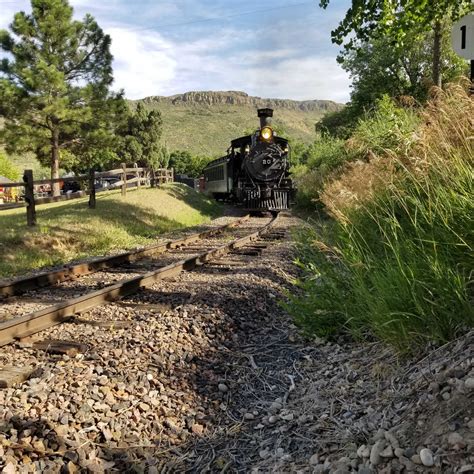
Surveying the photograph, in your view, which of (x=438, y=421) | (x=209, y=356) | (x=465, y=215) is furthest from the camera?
(x=209, y=356)

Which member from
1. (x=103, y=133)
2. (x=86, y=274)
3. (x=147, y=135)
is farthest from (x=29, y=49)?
(x=147, y=135)

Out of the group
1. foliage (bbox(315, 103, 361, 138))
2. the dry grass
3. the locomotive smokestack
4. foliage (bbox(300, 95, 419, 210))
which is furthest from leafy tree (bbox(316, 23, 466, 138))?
the dry grass

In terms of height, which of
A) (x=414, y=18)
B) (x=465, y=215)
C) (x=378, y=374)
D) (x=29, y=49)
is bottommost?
(x=378, y=374)

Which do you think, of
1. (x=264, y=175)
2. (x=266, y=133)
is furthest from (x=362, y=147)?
(x=266, y=133)

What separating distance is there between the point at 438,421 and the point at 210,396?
1611 millimetres

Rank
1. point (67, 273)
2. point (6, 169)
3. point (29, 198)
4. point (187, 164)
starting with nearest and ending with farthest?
1. point (67, 273)
2. point (29, 198)
3. point (6, 169)
4. point (187, 164)

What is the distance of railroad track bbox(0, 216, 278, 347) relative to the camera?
187 inches

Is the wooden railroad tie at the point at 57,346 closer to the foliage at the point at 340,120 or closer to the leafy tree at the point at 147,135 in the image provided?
the foliage at the point at 340,120

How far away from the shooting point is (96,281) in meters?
7.32

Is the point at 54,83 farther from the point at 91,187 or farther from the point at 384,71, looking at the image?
the point at 384,71

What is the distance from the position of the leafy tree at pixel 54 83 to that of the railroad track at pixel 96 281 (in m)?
19.3

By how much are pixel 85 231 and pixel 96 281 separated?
501 cm

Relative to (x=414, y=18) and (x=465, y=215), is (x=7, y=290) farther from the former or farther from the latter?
(x=414, y=18)

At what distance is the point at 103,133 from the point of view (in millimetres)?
29094
